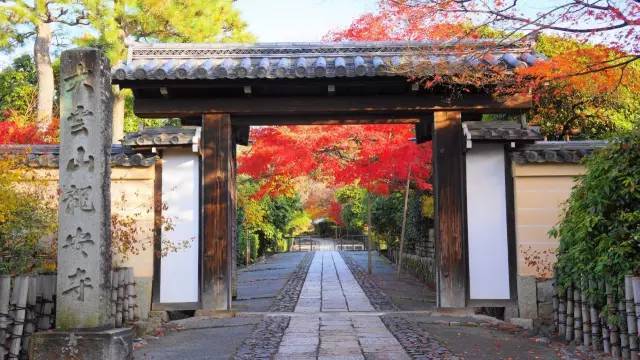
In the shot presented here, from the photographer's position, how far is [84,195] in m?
5.77

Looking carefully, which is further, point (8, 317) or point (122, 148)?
point (122, 148)

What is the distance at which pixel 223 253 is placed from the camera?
975 centimetres

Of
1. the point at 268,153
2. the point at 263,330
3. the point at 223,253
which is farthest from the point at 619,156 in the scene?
the point at 268,153

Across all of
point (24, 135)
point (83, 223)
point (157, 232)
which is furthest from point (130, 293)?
point (24, 135)

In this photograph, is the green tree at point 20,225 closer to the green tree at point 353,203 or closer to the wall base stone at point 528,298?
the wall base stone at point 528,298

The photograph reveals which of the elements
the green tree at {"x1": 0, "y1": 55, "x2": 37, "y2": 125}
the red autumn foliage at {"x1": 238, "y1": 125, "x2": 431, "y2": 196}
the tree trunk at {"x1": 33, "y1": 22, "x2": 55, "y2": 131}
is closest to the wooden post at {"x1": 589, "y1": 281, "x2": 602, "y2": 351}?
the red autumn foliage at {"x1": 238, "y1": 125, "x2": 431, "y2": 196}

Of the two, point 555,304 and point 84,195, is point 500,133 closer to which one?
point 555,304

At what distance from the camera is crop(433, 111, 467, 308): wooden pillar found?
963 cm

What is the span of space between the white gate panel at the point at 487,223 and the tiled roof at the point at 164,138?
15.2 ft

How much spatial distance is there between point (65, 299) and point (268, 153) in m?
9.91

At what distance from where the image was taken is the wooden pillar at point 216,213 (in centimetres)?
969

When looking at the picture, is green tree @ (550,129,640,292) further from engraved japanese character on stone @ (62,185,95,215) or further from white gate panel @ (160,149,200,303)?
white gate panel @ (160,149,200,303)

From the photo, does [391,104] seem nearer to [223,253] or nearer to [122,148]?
[223,253]

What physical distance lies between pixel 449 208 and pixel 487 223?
2.30 ft
